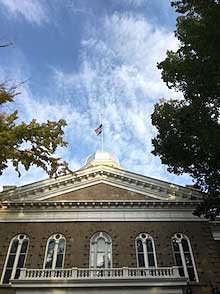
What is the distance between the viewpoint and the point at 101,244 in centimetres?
1925

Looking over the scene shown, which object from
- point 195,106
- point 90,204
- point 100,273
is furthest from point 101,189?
point 195,106

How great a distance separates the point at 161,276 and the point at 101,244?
14.6ft

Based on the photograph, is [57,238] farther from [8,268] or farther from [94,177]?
[94,177]

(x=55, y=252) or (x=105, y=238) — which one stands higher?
(x=105, y=238)

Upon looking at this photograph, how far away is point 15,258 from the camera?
61.2ft

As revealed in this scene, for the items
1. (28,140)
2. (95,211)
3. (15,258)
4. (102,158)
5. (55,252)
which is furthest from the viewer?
(102,158)

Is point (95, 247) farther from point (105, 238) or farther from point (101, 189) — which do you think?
point (101, 189)

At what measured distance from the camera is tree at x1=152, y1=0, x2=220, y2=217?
1229 cm

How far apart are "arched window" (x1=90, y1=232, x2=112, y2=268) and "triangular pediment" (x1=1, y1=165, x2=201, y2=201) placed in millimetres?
2662

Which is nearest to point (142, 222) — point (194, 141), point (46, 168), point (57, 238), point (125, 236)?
point (125, 236)

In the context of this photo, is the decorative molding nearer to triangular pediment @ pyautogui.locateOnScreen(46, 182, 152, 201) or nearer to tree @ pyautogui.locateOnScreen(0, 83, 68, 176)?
triangular pediment @ pyautogui.locateOnScreen(46, 182, 152, 201)

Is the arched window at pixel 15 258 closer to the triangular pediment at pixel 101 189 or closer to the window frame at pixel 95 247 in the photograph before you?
the triangular pediment at pixel 101 189

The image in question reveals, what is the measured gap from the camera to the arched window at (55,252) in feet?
60.0

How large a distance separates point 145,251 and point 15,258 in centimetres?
792
